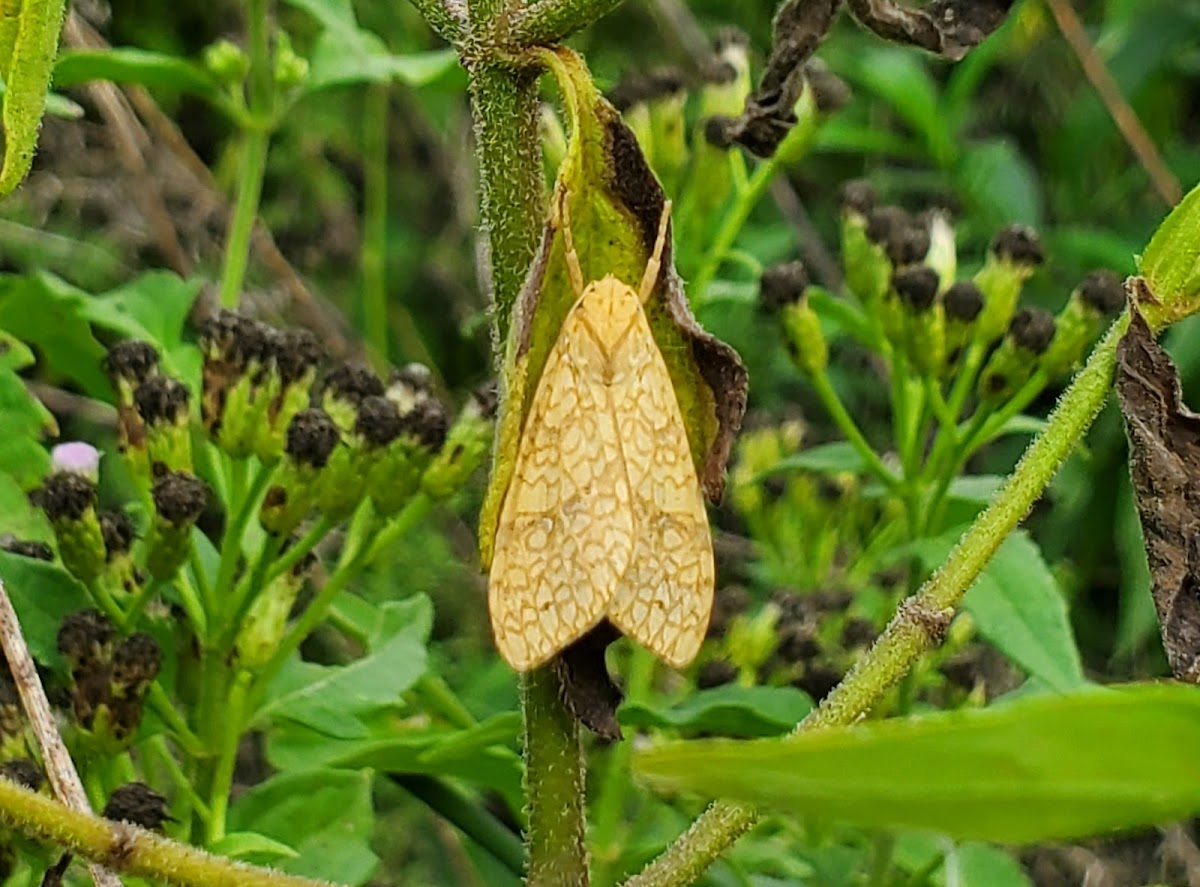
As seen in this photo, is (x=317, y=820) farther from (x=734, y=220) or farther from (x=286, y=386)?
(x=734, y=220)

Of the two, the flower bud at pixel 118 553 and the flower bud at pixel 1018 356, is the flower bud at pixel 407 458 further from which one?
the flower bud at pixel 1018 356

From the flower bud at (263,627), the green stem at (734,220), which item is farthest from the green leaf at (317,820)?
the green stem at (734,220)

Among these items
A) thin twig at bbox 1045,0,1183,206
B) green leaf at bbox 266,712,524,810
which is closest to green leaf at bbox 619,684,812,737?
green leaf at bbox 266,712,524,810

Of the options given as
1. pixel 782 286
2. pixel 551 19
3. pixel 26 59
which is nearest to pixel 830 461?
pixel 782 286

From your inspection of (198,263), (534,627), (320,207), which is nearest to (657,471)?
(534,627)

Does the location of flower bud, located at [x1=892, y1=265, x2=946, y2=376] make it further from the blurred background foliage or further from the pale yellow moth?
the pale yellow moth
